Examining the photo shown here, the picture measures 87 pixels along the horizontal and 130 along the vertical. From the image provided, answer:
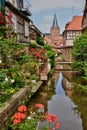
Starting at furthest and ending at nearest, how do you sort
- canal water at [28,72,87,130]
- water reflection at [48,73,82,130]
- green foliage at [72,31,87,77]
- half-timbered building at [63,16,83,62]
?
half-timbered building at [63,16,83,62]
green foliage at [72,31,87,77]
canal water at [28,72,87,130]
water reflection at [48,73,82,130]

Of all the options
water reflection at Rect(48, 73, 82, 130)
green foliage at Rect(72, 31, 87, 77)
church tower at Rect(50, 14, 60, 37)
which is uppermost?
church tower at Rect(50, 14, 60, 37)

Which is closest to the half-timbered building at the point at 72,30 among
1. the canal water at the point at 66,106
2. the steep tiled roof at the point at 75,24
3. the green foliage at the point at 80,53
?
the steep tiled roof at the point at 75,24

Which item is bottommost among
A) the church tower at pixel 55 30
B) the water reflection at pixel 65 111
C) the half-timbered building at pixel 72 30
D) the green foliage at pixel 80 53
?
the water reflection at pixel 65 111

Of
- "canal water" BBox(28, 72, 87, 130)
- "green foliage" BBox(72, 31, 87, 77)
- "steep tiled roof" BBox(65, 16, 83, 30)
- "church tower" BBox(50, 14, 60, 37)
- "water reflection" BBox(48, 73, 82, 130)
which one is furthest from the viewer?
"church tower" BBox(50, 14, 60, 37)

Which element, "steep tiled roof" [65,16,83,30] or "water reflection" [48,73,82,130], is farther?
"steep tiled roof" [65,16,83,30]

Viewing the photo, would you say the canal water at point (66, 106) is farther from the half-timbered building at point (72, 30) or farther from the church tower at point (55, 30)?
the church tower at point (55, 30)

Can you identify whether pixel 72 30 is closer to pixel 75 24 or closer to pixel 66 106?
pixel 75 24

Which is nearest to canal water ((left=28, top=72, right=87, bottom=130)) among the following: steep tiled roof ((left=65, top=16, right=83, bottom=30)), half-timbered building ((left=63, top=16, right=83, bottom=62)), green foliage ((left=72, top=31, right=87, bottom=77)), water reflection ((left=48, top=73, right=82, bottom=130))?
water reflection ((left=48, top=73, right=82, bottom=130))

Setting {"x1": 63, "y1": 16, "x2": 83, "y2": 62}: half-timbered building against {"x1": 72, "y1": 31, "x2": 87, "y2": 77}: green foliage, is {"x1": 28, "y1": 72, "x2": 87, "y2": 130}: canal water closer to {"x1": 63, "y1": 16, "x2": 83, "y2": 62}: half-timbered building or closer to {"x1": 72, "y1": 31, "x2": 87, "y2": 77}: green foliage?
{"x1": 72, "y1": 31, "x2": 87, "y2": 77}: green foliage

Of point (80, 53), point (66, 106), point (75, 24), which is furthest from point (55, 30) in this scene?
point (66, 106)

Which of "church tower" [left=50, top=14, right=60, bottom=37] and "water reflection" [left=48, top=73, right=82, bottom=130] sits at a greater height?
"church tower" [left=50, top=14, right=60, bottom=37]

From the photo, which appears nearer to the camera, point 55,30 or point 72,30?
point 72,30

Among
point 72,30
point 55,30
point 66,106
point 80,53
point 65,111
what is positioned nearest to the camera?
point 65,111

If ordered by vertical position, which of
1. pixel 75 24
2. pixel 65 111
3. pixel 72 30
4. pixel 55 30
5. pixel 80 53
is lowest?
pixel 65 111
